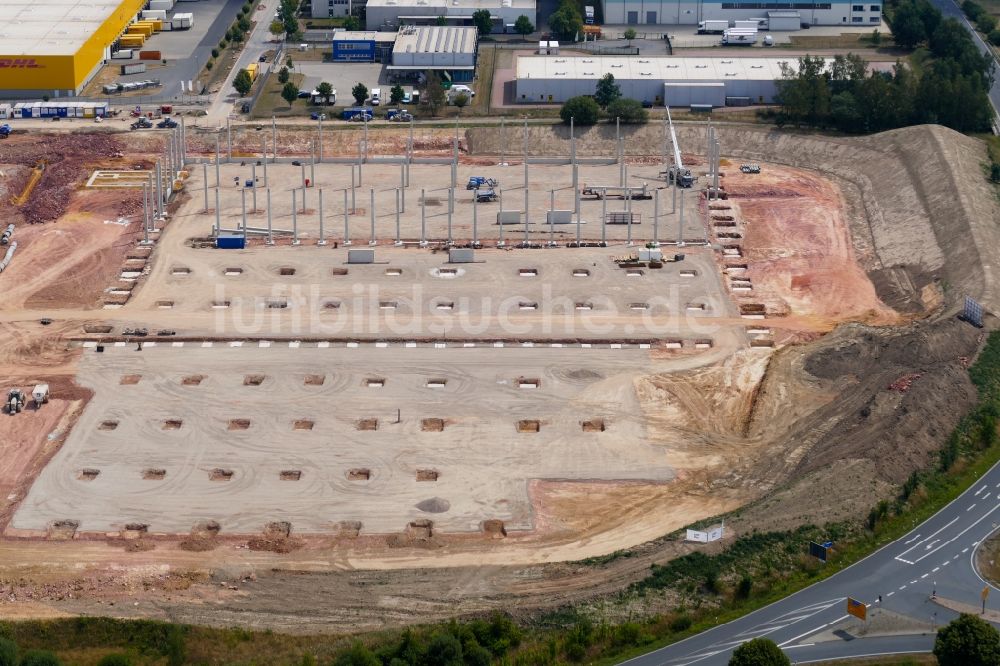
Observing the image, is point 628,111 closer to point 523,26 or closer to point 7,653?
point 523,26

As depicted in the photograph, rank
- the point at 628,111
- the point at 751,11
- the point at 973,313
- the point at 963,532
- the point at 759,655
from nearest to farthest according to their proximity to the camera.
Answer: the point at 759,655 → the point at 963,532 → the point at 973,313 → the point at 628,111 → the point at 751,11

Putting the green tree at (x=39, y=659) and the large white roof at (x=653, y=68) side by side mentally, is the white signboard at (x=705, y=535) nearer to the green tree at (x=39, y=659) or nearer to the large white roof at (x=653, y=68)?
the green tree at (x=39, y=659)

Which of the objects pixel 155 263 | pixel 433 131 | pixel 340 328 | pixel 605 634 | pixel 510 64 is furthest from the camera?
pixel 510 64

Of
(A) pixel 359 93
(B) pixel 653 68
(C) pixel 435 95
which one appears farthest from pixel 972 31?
(A) pixel 359 93

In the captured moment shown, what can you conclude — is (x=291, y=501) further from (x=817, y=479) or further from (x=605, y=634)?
(x=817, y=479)

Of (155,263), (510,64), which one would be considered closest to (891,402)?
(155,263)

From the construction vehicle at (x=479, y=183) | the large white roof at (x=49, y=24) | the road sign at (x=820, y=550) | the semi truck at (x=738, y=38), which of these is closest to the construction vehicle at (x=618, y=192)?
the construction vehicle at (x=479, y=183)
